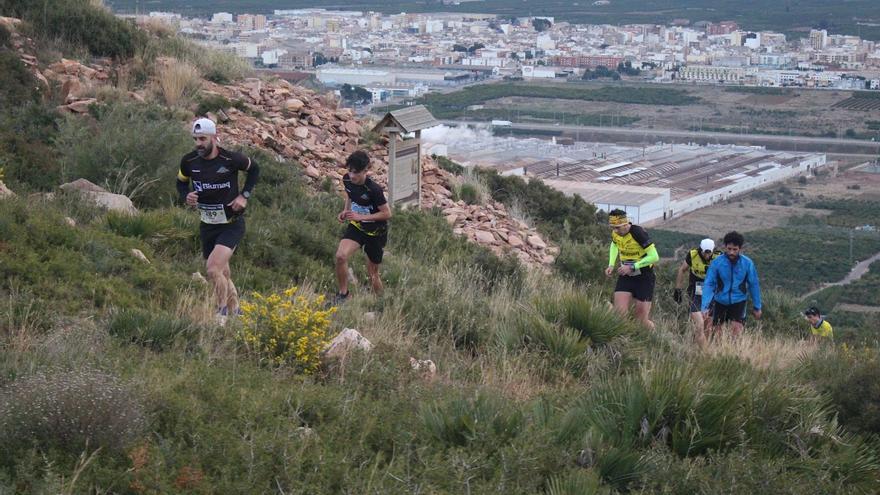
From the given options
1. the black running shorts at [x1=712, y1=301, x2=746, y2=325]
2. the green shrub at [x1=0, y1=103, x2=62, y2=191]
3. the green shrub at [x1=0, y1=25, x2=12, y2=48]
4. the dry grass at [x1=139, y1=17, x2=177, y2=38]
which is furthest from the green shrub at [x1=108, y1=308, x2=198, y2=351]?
the dry grass at [x1=139, y1=17, x2=177, y2=38]

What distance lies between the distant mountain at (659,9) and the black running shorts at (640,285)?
92630mm

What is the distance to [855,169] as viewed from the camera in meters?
51.3

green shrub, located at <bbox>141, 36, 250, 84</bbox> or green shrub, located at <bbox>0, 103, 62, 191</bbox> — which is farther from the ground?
green shrub, located at <bbox>141, 36, 250, 84</bbox>

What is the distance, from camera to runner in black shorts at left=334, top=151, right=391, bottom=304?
31.2ft

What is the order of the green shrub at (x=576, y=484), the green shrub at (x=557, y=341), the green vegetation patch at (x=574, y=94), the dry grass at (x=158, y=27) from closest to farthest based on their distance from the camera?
the green shrub at (x=576, y=484), the green shrub at (x=557, y=341), the dry grass at (x=158, y=27), the green vegetation patch at (x=574, y=94)

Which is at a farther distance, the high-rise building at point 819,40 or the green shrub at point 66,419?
the high-rise building at point 819,40

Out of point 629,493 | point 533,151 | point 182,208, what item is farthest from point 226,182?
point 533,151

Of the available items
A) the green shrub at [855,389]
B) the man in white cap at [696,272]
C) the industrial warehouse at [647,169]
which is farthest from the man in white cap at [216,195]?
the industrial warehouse at [647,169]

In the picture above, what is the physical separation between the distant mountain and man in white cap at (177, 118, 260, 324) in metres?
93.6

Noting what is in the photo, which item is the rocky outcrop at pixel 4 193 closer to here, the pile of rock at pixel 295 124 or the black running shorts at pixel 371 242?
the black running shorts at pixel 371 242

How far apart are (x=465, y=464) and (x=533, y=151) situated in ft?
132

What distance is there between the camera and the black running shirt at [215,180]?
8508 millimetres

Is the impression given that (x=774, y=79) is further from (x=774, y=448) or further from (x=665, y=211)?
(x=774, y=448)

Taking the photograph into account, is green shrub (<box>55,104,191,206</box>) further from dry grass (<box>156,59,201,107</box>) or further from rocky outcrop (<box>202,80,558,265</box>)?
dry grass (<box>156,59,201,107</box>)
